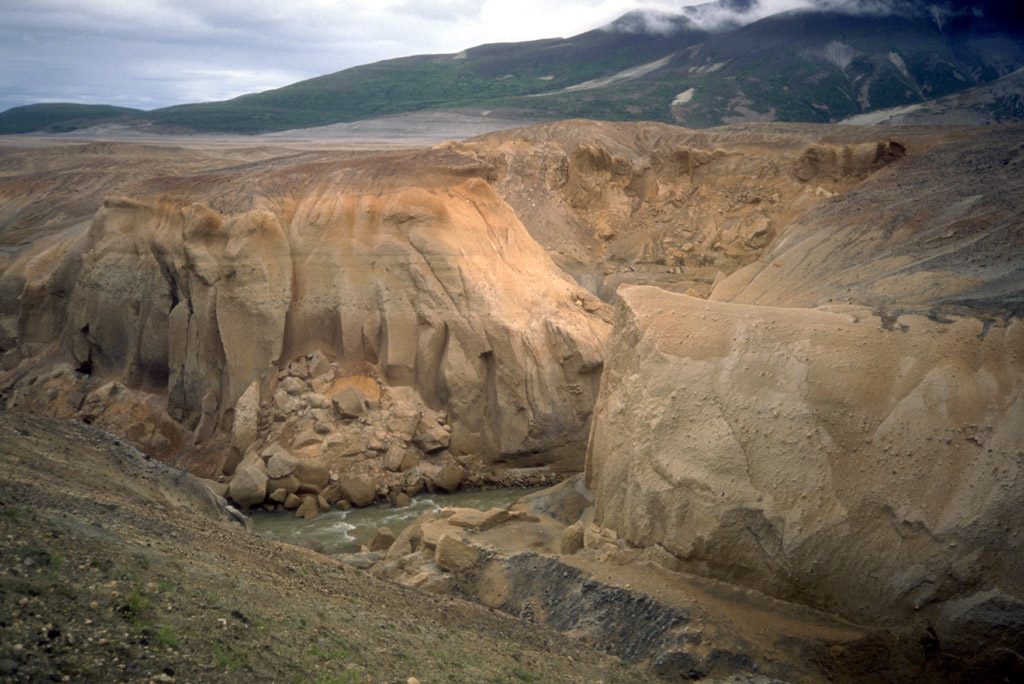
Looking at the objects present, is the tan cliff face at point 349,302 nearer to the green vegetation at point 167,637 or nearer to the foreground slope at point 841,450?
the foreground slope at point 841,450

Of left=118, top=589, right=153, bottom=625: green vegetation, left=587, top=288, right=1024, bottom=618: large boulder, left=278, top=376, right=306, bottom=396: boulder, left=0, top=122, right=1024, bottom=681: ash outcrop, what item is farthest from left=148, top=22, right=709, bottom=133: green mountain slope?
left=118, top=589, right=153, bottom=625: green vegetation

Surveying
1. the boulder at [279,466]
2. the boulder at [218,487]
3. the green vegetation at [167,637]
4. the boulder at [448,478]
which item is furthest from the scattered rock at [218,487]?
the green vegetation at [167,637]

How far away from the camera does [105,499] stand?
926cm

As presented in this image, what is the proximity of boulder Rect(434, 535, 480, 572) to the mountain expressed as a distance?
48164mm

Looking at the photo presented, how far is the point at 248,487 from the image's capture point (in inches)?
619

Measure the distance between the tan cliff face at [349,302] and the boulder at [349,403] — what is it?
1.02 metres

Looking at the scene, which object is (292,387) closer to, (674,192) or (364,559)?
(364,559)

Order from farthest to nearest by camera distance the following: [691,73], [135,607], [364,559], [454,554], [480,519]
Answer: [691,73]
[364,559]
[480,519]
[454,554]
[135,607]

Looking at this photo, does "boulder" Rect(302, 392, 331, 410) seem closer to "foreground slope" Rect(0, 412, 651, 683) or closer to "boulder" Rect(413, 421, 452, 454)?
"boulder" Rect(413, 421, 452, 454)

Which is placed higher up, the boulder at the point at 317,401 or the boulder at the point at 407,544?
the boulder at the point at 317,401

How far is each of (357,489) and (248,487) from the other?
74.9 inches

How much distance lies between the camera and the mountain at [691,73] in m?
55.4

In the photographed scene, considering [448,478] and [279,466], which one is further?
[448,478]

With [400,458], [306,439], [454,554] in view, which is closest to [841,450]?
[454,554]
